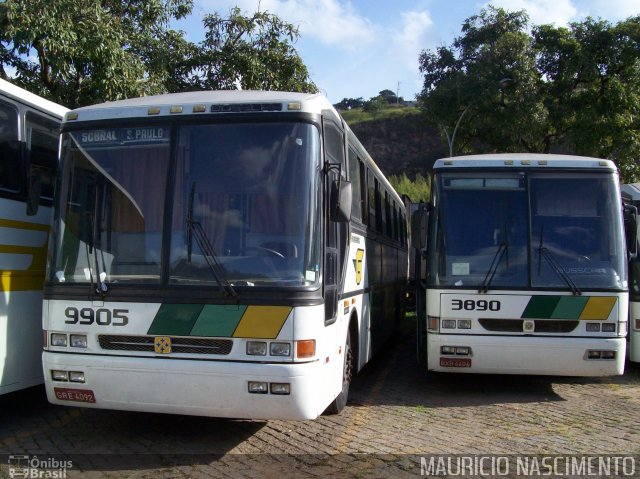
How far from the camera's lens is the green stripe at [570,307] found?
7.97 metres

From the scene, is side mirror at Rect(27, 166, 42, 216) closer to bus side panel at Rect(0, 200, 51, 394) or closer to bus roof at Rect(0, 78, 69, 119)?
bus side panel at Rect(0, 200, 51, 394)

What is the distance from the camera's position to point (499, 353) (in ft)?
26.3

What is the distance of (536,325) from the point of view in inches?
316

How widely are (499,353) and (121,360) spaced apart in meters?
4.53

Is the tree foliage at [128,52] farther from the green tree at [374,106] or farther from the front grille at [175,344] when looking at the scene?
the green tree at [374,106]

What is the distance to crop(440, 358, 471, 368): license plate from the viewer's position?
26.5ft

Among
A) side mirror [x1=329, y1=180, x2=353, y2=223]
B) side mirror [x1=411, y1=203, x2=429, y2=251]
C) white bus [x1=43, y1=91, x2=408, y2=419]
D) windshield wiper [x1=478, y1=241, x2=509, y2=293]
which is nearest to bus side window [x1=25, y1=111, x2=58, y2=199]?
white bus [x1=43, y1=91, x2=408, y2=419]

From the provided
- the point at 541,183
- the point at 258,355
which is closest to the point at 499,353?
the point at 541,183

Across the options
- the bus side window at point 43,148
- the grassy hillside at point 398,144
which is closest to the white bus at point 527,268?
the bus side window at point 43,148

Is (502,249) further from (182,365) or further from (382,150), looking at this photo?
(382,150)

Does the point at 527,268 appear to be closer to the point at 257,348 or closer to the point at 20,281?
the point at 257,348

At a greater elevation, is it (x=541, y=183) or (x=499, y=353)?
(x=541, y=183)

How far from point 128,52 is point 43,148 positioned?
5654 mm

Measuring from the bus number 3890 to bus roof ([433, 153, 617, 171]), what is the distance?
462 cm
